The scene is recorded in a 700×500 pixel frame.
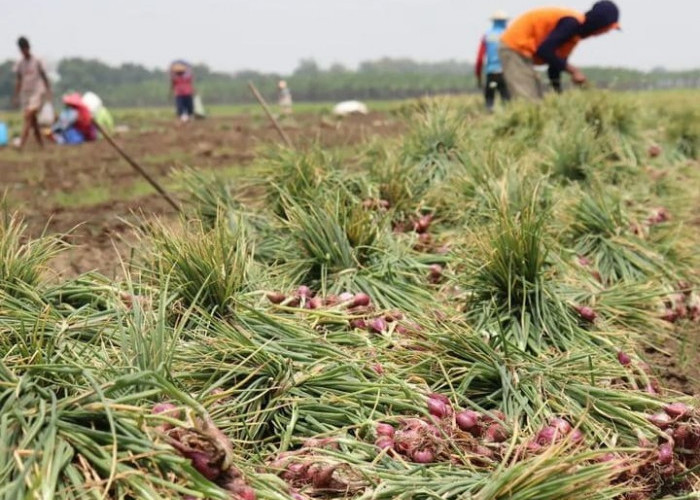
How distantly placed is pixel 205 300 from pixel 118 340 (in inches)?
20.0

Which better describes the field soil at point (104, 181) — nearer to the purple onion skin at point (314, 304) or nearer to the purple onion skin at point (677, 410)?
the purple onion skin at point (314, 304)

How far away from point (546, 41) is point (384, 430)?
747cm

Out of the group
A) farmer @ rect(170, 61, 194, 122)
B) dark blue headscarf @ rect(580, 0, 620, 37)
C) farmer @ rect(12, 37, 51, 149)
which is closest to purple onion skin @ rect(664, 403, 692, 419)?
dark blue headscarf @ rect(580, 0, 620, 37)

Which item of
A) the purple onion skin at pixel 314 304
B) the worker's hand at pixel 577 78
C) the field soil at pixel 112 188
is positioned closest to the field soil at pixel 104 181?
the field soil at pixel 112 188

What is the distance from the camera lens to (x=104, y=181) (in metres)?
8.18

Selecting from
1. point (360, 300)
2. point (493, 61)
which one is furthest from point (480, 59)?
point (360, 300)

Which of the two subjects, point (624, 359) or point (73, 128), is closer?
point (624, 359)

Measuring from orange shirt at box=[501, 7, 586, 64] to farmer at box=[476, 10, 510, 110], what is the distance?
338 mm

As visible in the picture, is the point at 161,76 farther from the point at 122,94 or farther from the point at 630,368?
the point at 630,368

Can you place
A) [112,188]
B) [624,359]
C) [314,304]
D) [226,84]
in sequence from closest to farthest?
1. [624,359]
2. [314,304]
3. [112,188]
4. [226,84]

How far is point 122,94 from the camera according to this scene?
7919cm

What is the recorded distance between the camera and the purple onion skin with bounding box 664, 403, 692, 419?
2.56 metres

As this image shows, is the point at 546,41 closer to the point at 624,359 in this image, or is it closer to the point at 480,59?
the point at 480,59

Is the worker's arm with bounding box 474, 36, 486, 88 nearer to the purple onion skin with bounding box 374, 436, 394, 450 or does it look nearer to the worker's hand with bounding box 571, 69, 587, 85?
the worker's hand with bounding box 571, 69, 587, 85
